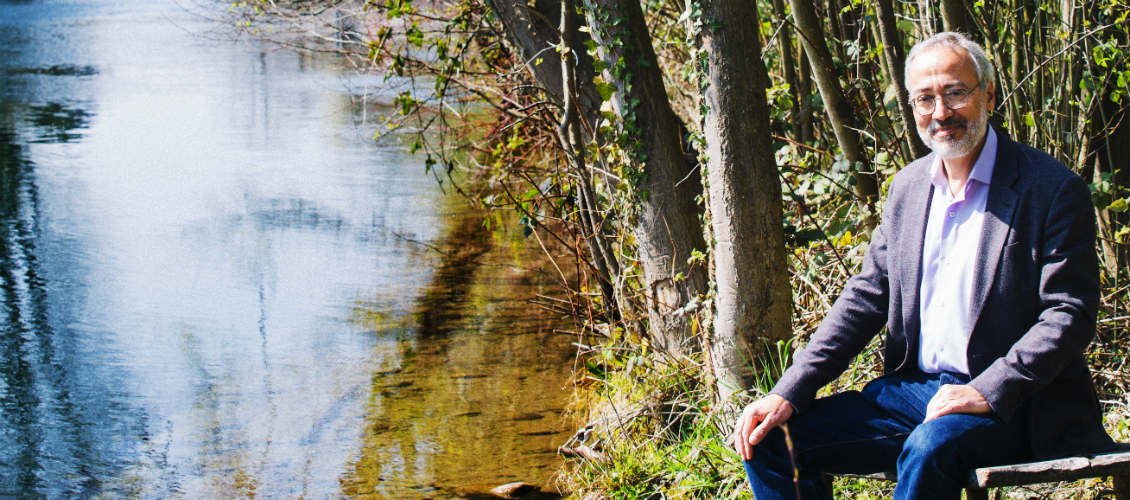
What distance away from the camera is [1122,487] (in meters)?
2.20

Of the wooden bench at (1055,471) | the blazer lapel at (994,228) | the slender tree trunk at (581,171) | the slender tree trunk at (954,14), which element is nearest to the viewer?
the wooden bench at (1055,471)

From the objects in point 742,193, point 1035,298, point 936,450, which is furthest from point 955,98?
point 742,193

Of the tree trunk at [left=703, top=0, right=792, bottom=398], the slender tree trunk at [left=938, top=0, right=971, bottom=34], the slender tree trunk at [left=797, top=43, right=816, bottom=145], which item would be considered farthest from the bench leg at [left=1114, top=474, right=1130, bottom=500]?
the slender tree trunk at [left=797, top=43, right=816, bottom=145]

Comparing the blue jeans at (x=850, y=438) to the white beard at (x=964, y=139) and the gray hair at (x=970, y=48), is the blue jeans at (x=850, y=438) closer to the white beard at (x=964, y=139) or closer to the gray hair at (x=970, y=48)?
the white beard at (x=964, y=139)

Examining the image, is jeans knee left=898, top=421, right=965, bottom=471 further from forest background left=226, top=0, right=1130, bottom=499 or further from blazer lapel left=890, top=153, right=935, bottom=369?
forest background left=226, top=0, right=1130, bottom=499

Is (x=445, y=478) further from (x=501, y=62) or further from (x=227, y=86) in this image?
(x=227, y=86)

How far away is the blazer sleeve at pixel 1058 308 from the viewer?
214cm

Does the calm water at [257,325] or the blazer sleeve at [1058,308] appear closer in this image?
the blazer sleeve at [1058,308]

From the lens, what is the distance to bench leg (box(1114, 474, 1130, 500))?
2.19 m

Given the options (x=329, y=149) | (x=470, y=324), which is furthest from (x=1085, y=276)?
(x=329, y=149)

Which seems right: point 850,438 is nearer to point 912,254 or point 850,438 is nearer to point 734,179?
point 912,254

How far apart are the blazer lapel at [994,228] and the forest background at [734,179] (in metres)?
1.05

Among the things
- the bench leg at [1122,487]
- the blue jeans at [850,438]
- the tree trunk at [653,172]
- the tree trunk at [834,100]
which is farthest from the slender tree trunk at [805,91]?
the bench leg at [1122,487]

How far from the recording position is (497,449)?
4.72 metres
